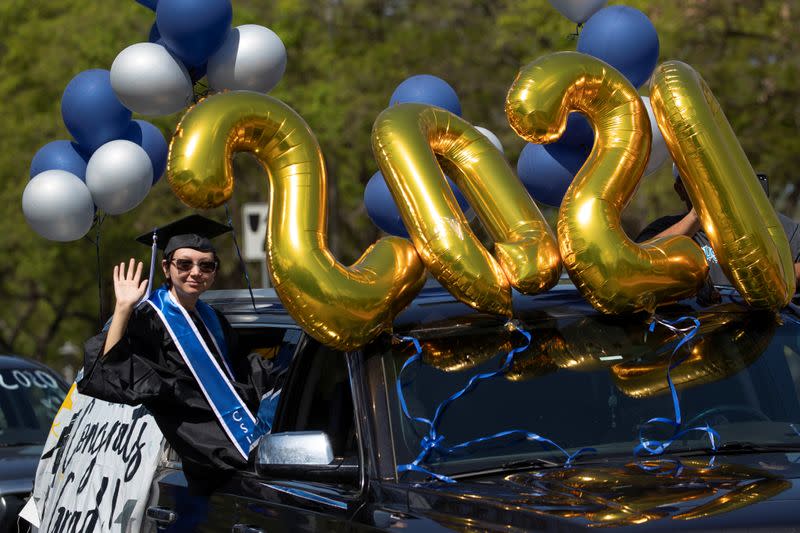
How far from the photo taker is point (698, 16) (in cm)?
2105

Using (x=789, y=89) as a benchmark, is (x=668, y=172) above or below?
below

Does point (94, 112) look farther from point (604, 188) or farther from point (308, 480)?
point (308, 480)

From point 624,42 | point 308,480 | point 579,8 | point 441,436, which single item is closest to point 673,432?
point 441,436

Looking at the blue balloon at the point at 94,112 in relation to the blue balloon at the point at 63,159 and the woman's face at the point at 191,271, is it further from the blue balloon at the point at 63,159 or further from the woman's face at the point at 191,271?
the woman's face at the point at 191,271

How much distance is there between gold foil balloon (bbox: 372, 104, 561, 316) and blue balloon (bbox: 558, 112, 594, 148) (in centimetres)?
132

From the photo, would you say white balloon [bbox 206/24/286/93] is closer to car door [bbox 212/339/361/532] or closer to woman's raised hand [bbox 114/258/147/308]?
woman's raised hand [bbox 114/258/147/308]

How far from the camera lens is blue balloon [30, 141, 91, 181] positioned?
792 centimetres

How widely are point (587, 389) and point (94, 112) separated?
13.0 feet

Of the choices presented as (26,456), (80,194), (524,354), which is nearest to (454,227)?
(524,354)

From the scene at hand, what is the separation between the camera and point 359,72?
963 inches

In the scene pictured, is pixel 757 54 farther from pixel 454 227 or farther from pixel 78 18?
pixel 454 227

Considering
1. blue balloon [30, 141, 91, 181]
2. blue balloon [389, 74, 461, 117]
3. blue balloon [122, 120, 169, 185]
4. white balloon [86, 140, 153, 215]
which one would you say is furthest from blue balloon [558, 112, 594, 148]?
blue balloon [30, 141, 91, 181]

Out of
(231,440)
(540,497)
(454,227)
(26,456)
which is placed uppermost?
(454,227)

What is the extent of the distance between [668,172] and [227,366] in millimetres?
17221
